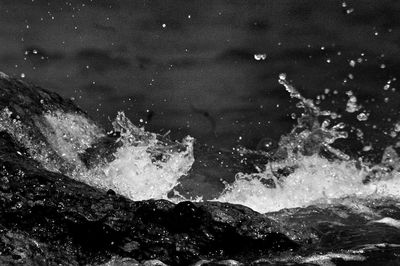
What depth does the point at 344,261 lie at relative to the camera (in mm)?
2938

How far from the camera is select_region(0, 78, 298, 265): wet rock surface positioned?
2.65m

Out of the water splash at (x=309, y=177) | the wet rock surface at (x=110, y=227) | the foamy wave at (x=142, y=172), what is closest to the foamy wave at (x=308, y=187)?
the water splash at (x=309, y=177)

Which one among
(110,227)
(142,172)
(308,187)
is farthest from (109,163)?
(110,227)

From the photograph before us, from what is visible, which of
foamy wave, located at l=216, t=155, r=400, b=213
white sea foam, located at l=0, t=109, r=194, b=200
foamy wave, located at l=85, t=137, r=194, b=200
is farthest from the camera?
foamy wave, located at l=216, t=155, r=400, b=213

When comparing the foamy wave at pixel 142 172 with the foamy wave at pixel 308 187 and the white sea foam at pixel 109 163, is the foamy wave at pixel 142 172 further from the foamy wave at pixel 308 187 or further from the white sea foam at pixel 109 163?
the foamy wave at pixel 308 187

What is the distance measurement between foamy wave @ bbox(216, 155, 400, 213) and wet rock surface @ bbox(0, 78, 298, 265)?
2.05 metres

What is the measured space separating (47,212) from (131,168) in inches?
95.9

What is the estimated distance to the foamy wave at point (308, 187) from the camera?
5.36m

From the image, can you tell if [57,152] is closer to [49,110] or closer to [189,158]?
[49,110]

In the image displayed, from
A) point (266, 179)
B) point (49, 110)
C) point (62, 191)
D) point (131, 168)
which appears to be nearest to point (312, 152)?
point (266, 179)

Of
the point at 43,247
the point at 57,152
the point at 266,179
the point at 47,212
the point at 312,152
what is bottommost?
the point at 43,247

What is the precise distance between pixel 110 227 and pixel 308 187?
334 centimetres

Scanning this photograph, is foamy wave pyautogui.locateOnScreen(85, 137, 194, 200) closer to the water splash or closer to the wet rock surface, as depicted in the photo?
the water splash

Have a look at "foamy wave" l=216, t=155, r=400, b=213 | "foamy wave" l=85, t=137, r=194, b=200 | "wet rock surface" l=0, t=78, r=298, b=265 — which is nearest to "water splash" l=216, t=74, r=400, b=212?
"foamy wave" l=216, t=155, r=400, b=213
